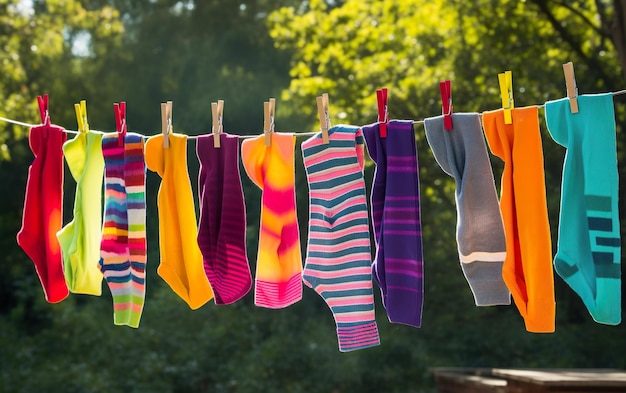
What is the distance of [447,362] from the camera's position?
7844 mm

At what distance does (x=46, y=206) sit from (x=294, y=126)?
5933 millimetres

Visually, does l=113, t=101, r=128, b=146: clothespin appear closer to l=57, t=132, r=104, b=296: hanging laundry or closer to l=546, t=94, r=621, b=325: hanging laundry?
l=57, t=132, r=104, b=296: hanging laundry

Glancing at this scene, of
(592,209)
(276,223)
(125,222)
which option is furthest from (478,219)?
(125,222)

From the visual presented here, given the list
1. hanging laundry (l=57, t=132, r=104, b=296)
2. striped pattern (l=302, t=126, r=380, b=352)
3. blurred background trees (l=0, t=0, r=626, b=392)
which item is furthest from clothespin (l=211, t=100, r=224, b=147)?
blurred background trees (l=0, t=0, r=626, b=392)

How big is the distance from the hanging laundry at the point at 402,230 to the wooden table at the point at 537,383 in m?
1.70

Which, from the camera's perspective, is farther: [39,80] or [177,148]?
[39,80]

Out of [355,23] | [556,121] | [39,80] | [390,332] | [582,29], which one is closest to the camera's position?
[556,121]

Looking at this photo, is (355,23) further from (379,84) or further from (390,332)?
(390,332)

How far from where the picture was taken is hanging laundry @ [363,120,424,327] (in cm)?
244

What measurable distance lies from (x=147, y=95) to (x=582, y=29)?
15.5ft

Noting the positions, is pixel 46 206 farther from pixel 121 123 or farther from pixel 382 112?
pixel 382 112

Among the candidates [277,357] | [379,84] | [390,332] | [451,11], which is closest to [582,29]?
[451,11]

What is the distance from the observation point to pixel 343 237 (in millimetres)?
2572

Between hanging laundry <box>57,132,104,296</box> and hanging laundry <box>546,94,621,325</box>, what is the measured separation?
1.34 meters
